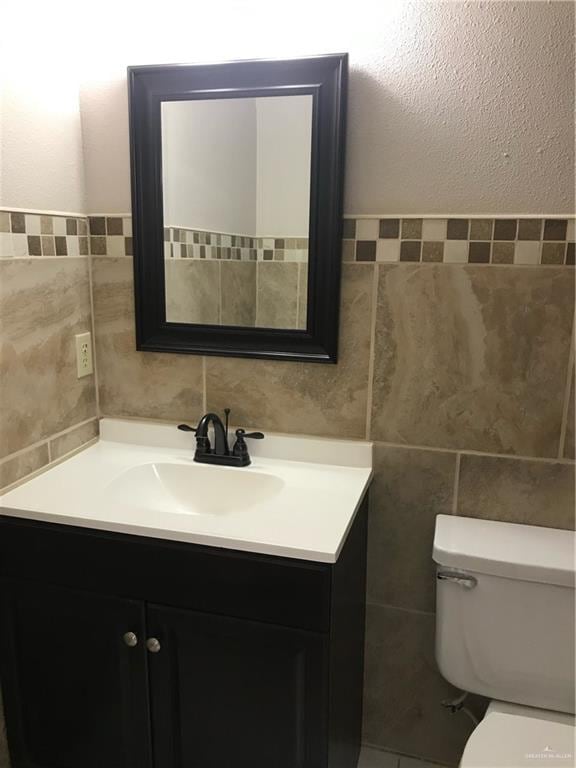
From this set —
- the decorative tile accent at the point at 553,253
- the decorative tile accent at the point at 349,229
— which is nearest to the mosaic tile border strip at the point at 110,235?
the decorative tile accent at the point at 349,229

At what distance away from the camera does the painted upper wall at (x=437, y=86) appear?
132 centimetres

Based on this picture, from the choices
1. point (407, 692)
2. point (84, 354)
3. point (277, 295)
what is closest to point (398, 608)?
point (407, 692)

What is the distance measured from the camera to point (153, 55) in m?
1.54

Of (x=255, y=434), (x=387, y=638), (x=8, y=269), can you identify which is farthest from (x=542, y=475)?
(x=8, y=269)

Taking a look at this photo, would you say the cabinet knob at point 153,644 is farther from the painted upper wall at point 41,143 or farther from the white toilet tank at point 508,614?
the painted upper wall at point 41,143

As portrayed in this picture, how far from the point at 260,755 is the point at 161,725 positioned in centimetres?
24

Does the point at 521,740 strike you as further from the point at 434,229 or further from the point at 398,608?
the point at 434,229

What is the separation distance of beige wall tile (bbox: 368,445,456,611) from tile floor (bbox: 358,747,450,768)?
1.52 ft

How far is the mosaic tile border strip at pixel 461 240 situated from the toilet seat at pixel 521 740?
40.7 inches

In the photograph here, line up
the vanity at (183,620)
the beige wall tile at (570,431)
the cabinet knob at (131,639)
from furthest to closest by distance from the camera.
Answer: the beige wall tile at (570,431)
the cabinet knob at (131,639)
the vanity at (183,620)

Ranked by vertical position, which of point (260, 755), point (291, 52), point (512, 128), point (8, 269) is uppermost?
point (291, 52)

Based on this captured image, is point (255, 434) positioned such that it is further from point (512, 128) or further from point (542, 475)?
point (512, 128)

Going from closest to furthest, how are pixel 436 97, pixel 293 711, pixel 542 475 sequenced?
pixel 293 711
pixel 436 97
pixel 542 475

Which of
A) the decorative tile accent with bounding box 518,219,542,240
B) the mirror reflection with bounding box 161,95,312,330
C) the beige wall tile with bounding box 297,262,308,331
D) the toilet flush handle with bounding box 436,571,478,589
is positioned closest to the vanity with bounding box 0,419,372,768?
the toilet flush handle with bounding box 436,571,478,589
